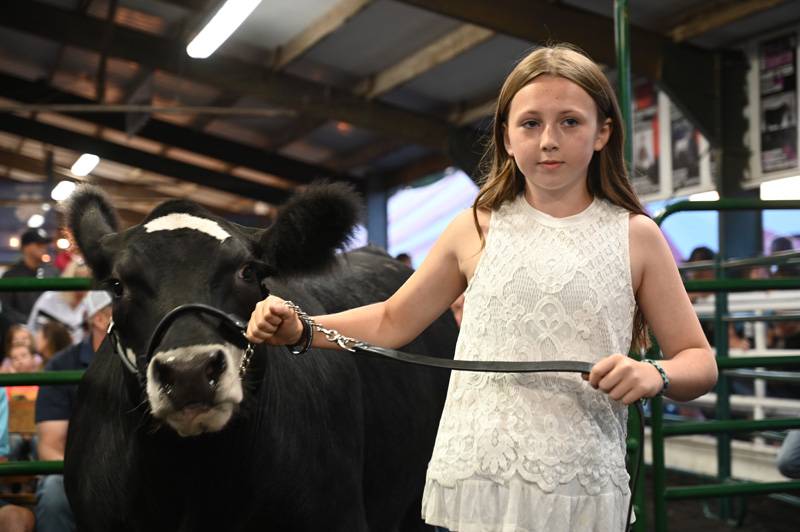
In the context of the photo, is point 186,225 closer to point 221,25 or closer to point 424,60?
point 221,25

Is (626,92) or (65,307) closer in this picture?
(626,92)

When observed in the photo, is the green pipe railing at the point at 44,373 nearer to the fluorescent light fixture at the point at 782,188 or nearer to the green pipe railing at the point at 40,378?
the green pipe railing at the point at 40,378

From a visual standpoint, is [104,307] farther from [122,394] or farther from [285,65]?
[285,65]

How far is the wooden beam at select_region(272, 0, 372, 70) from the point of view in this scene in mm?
9692

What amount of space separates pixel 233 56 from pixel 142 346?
10.7 meters

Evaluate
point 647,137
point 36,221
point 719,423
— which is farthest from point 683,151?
point 36,221

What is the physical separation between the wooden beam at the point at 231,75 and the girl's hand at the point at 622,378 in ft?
36.6

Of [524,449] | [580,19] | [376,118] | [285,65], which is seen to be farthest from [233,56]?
[524,449]

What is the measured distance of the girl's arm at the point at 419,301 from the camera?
6.13ft

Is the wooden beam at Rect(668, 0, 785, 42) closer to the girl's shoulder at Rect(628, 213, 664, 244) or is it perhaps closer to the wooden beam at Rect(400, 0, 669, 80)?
the wooden beam at Rect(400, 0, 669, 80)

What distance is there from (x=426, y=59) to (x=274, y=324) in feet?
30.7

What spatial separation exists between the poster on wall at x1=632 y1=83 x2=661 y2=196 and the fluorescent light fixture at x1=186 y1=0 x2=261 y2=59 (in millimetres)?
4554

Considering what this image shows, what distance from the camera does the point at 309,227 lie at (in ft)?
8.09

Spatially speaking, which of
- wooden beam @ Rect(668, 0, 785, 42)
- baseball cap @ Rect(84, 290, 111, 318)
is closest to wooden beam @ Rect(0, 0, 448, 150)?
wooden beam @ Rect(668, 0, 785, 42)
